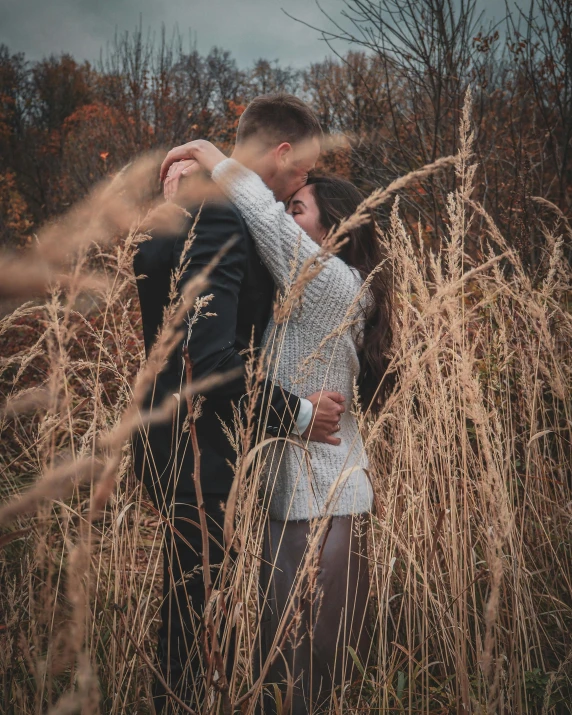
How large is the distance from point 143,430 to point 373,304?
81 centimetres

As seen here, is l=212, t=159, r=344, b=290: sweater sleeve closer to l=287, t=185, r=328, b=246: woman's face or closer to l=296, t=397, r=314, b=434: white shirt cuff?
l=287, t=185, r=328, b=246: woman's face

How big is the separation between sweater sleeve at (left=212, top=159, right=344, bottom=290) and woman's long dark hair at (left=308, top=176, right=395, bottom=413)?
0.78 feet

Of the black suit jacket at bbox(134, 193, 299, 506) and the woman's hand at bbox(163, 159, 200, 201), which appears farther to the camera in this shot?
the woman's hand at bbox(163, 159, 200, 201)

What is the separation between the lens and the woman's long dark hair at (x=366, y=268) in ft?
Result: 5.71

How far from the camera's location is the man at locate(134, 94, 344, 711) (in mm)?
1367

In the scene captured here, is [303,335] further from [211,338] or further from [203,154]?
[203,154]

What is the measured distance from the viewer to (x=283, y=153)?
1.80 metres

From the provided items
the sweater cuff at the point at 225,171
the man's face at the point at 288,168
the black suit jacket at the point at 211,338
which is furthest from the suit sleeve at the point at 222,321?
the man's face at the point at 288,168

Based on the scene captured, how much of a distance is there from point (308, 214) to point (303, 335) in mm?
407

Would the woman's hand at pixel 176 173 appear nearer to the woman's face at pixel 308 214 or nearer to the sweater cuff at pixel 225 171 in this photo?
the sweater cuff at pixel 225 171

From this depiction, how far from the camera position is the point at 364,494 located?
1604 millimetres

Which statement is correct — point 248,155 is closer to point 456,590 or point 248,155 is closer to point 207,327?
point 207,327

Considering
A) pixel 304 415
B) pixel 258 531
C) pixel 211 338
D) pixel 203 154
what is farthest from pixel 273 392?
Answer: pixel 203 154

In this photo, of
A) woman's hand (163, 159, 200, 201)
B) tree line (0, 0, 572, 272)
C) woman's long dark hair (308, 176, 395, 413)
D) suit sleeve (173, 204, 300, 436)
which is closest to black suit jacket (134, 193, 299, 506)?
suit sleeve (173, 204, 300, 436)
